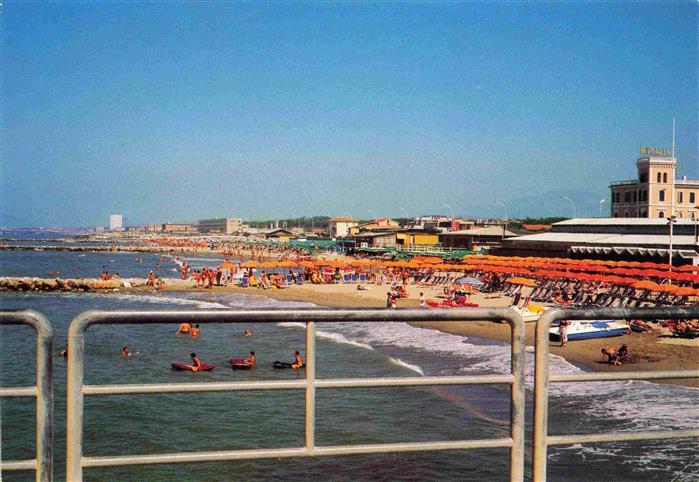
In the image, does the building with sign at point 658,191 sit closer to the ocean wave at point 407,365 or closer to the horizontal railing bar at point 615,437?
the ocean wave at point 407,365

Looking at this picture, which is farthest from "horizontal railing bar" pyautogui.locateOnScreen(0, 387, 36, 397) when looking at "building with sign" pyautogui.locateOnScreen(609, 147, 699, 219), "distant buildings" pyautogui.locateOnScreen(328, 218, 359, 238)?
"distant buildings" pyautogui.locateOnScreen(328, 218, 359, 238)

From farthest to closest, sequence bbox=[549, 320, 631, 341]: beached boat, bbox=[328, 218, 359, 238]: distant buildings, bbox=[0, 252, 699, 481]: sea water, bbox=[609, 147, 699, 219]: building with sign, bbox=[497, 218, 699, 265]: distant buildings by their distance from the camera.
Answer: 1. bbox=[328, 218, 359, 238]: distant buildings
2. bbox=[609, 147, 699, 219]: building with sign
3. bbox=[497, 218, 699, 265]: distant buildings
4. bbox=[549, 320, 631, 341]: beached boat
5. bbox=[0, 252, 699, 481]: sea water

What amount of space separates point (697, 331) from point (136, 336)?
2212 cm

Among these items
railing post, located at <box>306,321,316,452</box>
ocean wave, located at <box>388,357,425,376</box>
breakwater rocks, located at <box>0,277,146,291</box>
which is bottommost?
breakwater rocks, located at <box>0,277,146,291</box>

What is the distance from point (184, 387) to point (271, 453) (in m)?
0.38

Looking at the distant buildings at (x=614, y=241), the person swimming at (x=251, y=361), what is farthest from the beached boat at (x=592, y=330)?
the distant buildings at (x=614, y=241)

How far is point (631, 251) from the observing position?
159 ft

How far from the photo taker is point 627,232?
5850 cm

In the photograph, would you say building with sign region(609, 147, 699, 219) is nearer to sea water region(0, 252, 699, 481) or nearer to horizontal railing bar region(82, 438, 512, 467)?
sea water region(0, 252, 699, 481)

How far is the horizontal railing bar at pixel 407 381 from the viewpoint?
2203 mm

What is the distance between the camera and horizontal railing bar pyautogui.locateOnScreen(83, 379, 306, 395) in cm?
206

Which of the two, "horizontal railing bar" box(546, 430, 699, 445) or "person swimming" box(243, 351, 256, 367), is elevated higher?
"horizontal railing bar" box(546, 430, 699, 445)

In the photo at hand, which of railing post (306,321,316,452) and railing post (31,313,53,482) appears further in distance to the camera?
railing post (306,321,316,452)

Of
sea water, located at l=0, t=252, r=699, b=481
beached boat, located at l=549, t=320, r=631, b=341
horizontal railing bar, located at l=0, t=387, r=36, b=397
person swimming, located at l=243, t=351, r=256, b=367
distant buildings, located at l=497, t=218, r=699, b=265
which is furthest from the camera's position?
distant buildings, located at l=497, t=218, r=699, b=265
